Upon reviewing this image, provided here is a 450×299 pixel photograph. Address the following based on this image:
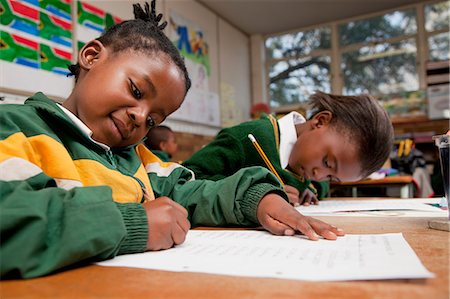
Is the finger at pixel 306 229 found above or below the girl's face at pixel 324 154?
below

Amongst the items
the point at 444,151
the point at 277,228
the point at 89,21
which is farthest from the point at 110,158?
the point at 89,21

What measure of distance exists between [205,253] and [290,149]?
90 cm

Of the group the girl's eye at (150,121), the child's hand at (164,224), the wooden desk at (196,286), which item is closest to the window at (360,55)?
the girl's eye at (150,121)

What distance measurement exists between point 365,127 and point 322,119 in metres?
0.16

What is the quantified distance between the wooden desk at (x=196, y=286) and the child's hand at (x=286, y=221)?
0.60 ft

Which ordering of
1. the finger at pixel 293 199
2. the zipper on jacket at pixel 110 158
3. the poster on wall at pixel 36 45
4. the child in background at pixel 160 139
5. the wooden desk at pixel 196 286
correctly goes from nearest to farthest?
the wooden desk at pixel 196 286, the zipper on jacket at pixel 110 158, the finger at pixel 293 199, the poster on wall at pixel 36 45, the child in background at pixel 160 139

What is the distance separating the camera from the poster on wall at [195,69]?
3.86m

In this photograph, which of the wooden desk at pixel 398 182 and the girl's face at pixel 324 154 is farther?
the wooden desk at pixel 398 182

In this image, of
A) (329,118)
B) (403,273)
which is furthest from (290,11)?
(403,273)

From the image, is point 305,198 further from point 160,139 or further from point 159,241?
point 160,139

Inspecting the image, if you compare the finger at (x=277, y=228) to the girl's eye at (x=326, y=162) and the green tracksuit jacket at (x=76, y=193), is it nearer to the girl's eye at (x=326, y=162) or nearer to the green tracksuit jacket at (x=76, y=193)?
the green tracksuit jacket at (x=76, y=193)

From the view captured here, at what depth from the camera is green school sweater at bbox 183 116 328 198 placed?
1.23m

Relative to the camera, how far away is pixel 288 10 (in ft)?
15.6

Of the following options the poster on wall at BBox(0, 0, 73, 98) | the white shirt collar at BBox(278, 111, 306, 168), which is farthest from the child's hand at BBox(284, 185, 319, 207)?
the poster on wall at BBox(0, 0, 73, 98)
